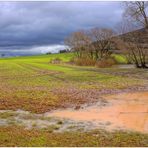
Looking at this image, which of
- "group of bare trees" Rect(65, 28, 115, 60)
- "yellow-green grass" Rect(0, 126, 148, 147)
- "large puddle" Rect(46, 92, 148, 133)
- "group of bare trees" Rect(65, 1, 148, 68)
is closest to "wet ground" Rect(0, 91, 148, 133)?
"large puddle" Rect(46, 92, 148, 133)

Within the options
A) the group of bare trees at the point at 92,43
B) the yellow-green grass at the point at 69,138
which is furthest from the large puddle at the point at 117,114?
the group of bare trees at the point at 92,43

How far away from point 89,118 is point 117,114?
4.18 ft

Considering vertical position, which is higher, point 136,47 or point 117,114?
point 136,47

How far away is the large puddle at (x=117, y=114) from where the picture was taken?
10.7 meters

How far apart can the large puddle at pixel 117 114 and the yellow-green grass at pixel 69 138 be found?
969 millimetres

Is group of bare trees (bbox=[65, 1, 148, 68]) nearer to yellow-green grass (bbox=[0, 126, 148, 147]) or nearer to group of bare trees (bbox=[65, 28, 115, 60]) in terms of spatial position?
group of bare trees (bbox=[65, 28, 115, 60])

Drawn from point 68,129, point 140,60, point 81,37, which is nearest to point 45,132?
point 68,129

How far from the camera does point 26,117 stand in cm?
1190

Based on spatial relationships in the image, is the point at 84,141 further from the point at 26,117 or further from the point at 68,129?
the point at 26,117

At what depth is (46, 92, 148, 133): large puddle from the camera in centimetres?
1068

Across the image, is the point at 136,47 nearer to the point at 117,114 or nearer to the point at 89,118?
the point at 117,114

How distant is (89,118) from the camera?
12.0m

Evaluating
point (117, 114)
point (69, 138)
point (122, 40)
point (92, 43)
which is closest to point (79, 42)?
point (92, 43)

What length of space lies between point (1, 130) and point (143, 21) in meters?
35.8
